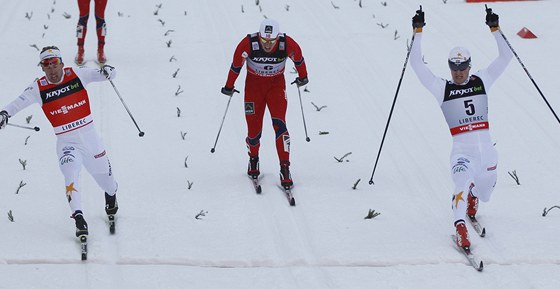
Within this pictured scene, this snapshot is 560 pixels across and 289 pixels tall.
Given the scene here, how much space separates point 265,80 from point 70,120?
2421mm

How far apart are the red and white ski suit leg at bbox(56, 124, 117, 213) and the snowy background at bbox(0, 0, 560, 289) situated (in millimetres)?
452

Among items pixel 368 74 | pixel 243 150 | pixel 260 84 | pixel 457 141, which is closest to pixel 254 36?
pixel 260 84

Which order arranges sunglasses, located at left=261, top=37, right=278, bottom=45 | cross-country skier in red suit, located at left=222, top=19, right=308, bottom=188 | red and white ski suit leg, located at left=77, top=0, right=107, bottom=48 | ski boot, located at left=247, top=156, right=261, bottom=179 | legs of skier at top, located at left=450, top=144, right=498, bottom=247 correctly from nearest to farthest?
legs of skier at top, located at left=450, top=144, right=498, bottom=247
sunglasses, located at left=261, top=37, right=278, bottom=45
cross-country skier in red suit, located at left=222, top=19, right=308, bottom=188
ski boot, located at left=247, top=156, right=261, bottom=179
red and white ski suit leg, located at left=77, top=0, right=107, bottom=48

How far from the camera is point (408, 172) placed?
10695 millimetres

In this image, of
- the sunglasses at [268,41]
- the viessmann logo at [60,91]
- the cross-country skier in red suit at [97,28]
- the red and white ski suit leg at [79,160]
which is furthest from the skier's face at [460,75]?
the cross-country skier in red suit at [97,28]

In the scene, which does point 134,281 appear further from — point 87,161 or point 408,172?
point 408,172

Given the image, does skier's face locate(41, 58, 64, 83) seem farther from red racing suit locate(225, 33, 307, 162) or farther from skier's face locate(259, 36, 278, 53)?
skier's face locate(259, 36, 278, 53)

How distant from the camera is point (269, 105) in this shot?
10.2 metres

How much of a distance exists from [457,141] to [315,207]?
1768 millimetres

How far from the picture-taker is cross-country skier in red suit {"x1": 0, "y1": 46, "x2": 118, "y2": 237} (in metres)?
8.70

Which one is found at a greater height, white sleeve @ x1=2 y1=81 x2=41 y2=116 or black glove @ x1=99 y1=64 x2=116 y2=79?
black glove @ x1=99 y1=64 x2=116 y2=79

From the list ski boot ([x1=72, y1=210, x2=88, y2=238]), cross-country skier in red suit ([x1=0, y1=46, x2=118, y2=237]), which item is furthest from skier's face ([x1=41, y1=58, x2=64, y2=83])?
ski boot ([x1=72, y1=210, x2=88, y2=238])

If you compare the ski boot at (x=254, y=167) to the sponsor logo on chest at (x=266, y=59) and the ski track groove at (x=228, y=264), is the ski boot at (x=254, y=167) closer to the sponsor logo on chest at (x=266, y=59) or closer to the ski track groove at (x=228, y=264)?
the sponsor logo on chest at (x=266, y=59)

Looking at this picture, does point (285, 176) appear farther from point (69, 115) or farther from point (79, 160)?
point (69, 115)
